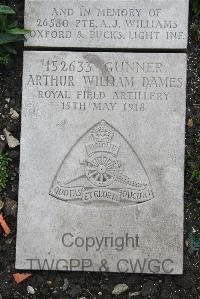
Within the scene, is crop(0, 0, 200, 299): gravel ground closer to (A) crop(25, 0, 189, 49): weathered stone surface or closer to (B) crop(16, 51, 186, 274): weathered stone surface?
(B) crop(16, 51, 186, 274): weathered stone surface

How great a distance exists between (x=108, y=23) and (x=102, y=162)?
131 centimetres

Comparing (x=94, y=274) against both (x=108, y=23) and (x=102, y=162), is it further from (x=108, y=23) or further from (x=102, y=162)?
(x=108, y=23)

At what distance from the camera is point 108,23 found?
5.18 meters

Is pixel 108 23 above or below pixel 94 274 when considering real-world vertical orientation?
above

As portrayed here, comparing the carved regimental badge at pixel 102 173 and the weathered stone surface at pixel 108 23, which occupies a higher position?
the weathered stone surface at pixel 108 23

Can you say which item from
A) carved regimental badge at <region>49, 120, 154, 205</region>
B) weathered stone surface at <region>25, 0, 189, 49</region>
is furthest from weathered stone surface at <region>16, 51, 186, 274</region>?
weathered stone surface at <region>25, 0, 189, 49</region>

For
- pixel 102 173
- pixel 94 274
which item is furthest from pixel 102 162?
pixel 94 274

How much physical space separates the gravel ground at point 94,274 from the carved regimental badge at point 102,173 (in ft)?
1.53

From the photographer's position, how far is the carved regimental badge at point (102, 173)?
5.00 m

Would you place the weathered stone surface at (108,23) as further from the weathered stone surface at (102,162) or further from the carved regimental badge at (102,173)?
the carved regimental badge at (102,173)

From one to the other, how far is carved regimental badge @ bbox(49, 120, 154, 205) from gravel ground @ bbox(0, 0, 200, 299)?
0.47 m

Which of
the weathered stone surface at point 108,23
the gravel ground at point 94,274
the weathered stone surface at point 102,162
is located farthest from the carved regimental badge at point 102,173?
the weathered stone surface at point 108,23

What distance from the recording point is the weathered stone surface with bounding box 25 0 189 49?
5145 millimetres

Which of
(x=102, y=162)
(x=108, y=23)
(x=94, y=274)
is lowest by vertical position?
(x=94, y=274)
